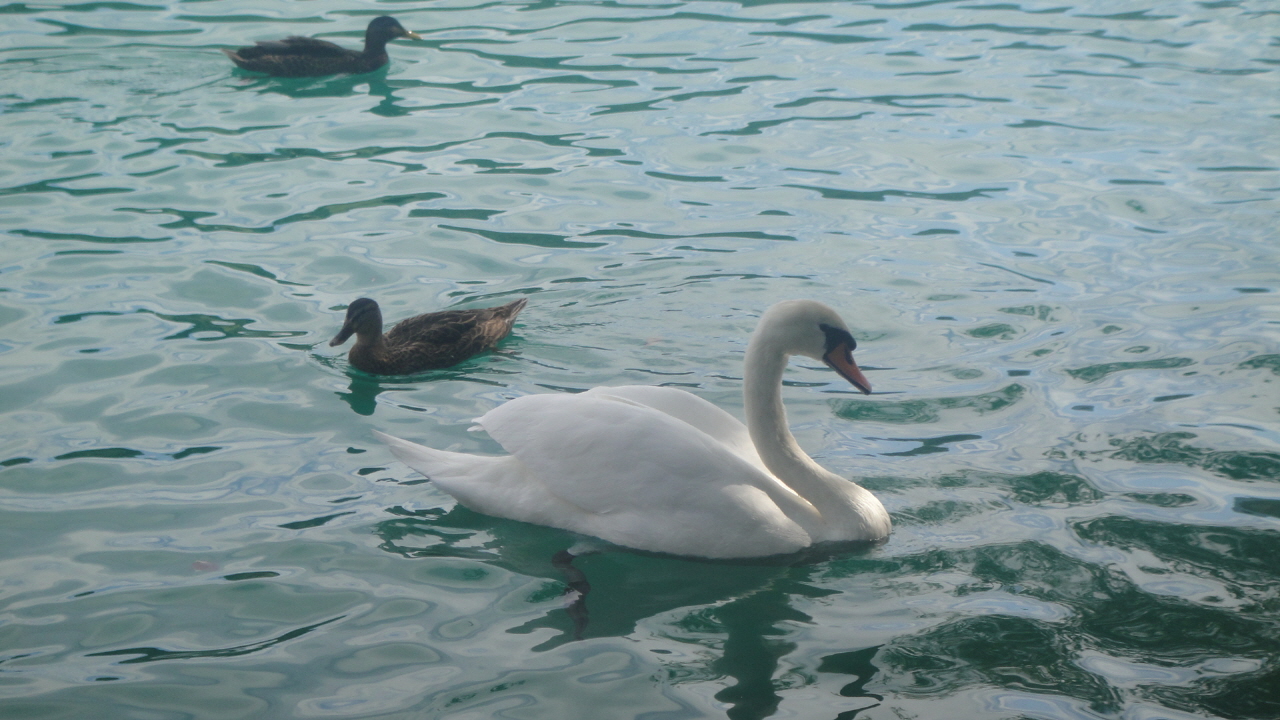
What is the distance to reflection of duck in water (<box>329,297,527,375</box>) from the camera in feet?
23.2

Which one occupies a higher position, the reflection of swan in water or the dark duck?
the dark duck

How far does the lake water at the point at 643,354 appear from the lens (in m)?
4.43

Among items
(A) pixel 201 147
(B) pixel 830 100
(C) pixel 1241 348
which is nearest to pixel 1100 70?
(B) pixel 830 100

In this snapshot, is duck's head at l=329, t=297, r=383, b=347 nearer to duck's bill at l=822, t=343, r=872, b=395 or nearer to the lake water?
the lake water

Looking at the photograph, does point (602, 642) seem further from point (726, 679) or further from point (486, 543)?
point (486, 543)

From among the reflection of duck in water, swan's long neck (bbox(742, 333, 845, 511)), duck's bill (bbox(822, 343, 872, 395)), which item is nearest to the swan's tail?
swan's long neck (bbox(742, 333, 845, 511))

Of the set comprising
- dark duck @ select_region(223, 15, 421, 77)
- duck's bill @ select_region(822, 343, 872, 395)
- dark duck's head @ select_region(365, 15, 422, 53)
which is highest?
dark duck's head @ select_region(365, 15, 422, 53)

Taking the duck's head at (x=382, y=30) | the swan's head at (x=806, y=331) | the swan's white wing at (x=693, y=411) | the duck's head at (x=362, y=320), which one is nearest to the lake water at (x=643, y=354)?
the duck's head at (x=362, y=320)

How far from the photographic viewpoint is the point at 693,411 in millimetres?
5488

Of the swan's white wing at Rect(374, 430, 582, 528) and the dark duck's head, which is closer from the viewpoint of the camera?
the swan's white wing at Rect(374, 430, 582, 528)

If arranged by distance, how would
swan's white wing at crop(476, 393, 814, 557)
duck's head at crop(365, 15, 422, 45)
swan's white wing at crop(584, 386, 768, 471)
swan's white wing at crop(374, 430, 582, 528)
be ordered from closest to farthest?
swan's white wing at crop(476, 393, 814, 557) → swan's white wing at crop(374, 430, 582, 528) → swan's white wing at crop(584, 386, 768, 471) → duck's head at crop(365, 15, 422, 45)

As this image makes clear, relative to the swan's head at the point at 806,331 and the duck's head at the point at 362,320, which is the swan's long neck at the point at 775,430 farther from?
the duck's head at the point at 362,320

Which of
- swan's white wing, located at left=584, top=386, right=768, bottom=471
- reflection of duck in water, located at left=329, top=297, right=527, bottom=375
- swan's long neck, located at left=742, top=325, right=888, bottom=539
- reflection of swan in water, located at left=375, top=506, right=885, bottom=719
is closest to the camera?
reflection of swan in water, located at left=375, top=506, right=885, bottom=719

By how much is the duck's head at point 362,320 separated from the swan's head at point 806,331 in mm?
2750
